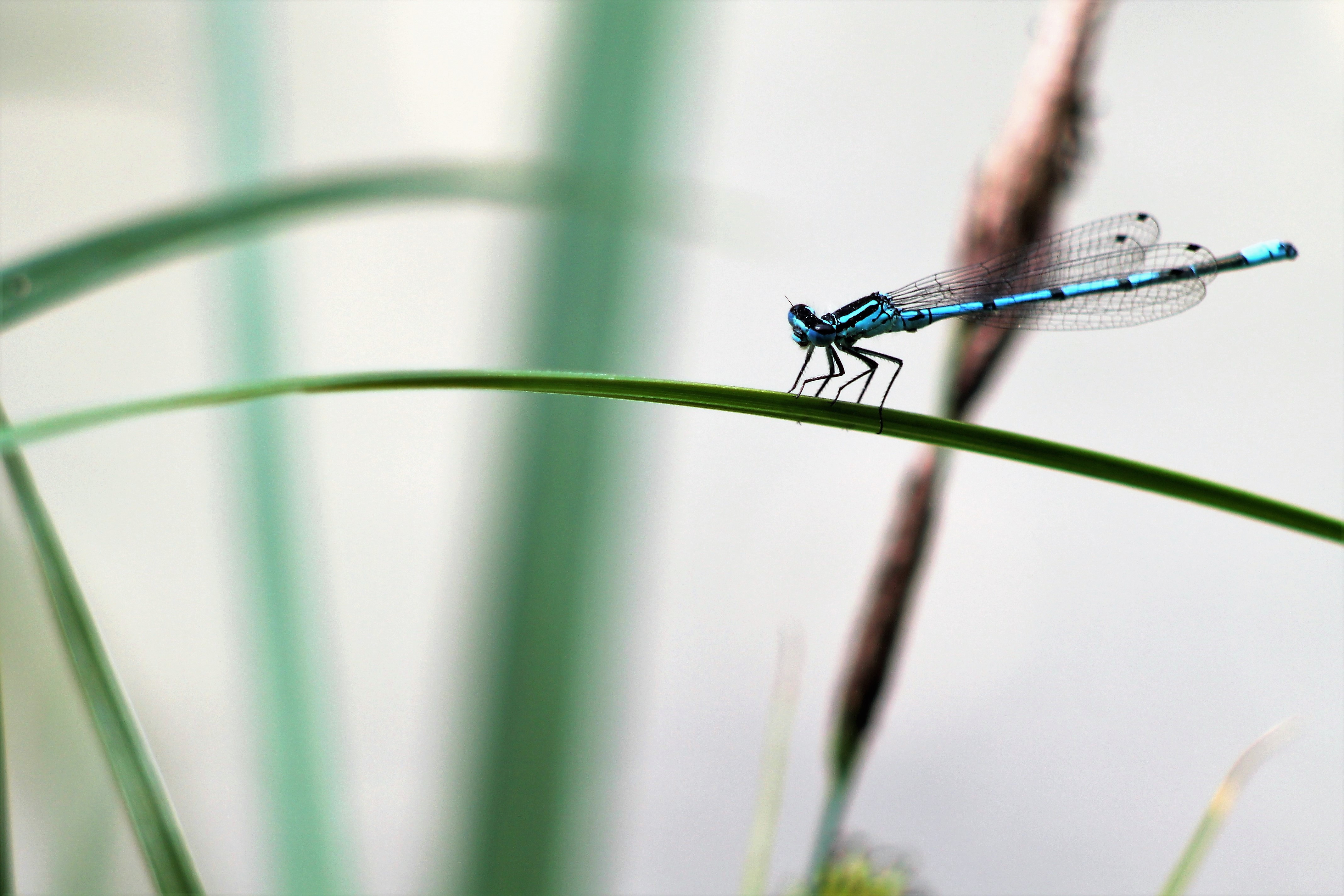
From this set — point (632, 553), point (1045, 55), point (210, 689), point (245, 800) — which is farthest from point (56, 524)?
point (1045, 55)

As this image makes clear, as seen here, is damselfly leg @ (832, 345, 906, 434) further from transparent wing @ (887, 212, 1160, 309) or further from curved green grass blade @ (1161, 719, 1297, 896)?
curved green grass blade @ (1161, 719, 1297, 896)

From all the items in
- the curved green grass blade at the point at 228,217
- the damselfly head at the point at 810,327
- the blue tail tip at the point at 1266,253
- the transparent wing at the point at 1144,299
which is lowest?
the curved green grass blade at the point at 228,217

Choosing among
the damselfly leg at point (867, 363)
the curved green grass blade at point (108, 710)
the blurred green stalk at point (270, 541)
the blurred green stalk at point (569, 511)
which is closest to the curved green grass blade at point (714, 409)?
the curved green grass blade at point (108, 710)

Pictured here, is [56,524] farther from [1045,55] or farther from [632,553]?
[1045,55]

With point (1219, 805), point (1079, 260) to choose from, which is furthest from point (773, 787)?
point (1079, 260)

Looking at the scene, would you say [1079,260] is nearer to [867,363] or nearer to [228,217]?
[867,363]

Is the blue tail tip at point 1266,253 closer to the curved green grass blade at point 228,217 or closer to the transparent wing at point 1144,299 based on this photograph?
the transparent wing at point 1144,299
